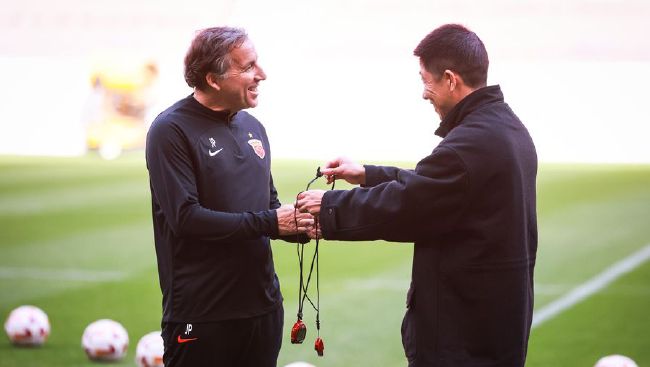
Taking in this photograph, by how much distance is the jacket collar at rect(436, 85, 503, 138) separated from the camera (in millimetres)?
3762

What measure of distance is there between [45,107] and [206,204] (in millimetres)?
15833

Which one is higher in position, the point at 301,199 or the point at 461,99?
the point at 461,99

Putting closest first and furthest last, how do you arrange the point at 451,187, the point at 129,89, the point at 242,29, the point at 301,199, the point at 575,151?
the point at 451,187 < the point at 301,199 < the point at 242,29 < the point at 575,151 < the point at 129,89

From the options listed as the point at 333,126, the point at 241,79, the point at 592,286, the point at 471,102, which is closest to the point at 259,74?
the point at 241,79

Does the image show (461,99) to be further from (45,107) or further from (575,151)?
(45,107)

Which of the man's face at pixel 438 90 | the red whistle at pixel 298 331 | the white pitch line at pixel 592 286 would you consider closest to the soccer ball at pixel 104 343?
the red whistle at pixel 298 331

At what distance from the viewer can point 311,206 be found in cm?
397

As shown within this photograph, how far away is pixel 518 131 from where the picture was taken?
12.4 feet

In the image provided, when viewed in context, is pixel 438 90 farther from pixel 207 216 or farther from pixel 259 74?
pixel 207 216

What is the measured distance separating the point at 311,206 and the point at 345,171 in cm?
33

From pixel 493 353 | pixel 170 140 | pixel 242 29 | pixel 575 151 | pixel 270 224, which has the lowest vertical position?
pixel 575 151

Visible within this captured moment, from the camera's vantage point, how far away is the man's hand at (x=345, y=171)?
4242mm

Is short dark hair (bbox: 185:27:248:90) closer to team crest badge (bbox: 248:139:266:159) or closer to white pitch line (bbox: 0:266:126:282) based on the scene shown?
team crest badge (bbox: 248:139:266:159)

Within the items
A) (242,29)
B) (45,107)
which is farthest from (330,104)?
(242,29)
